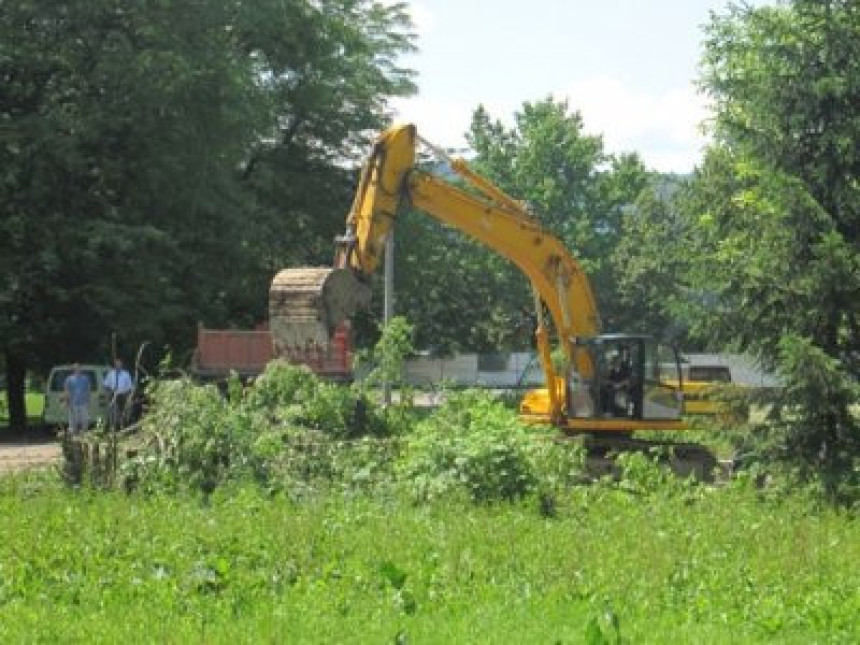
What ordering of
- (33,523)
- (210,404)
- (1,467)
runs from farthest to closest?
(1,467), (210,404), (33,523)

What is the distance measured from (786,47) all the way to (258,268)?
26.5 meters

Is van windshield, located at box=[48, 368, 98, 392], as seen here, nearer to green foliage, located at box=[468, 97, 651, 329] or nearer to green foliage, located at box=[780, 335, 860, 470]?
green foliage, located at box=[780, 335, 860, 470]

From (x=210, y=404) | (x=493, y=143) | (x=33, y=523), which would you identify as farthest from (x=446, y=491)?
(x=493, y=143)

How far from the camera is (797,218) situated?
13.5 metres

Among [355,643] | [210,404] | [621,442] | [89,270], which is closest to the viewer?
[355,643]

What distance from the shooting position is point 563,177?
71938 mm

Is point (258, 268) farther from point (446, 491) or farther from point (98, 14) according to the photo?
point (446, 491)

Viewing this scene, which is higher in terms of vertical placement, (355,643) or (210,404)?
(210,404)

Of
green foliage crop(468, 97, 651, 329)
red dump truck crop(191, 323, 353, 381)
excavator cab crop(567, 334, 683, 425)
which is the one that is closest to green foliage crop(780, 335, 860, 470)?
excavator cab crop(567, 334, 683, 425)

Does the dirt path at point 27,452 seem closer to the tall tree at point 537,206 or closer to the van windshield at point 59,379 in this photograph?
the van windshield at point 59,379

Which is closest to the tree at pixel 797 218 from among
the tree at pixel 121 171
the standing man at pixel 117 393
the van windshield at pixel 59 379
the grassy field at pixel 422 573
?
the grassy field at pixel 422 573

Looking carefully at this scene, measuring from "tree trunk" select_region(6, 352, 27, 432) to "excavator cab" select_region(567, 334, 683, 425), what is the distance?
19.5 meters

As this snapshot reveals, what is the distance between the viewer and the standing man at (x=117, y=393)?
16273mm

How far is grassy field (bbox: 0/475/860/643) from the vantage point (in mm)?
8016
